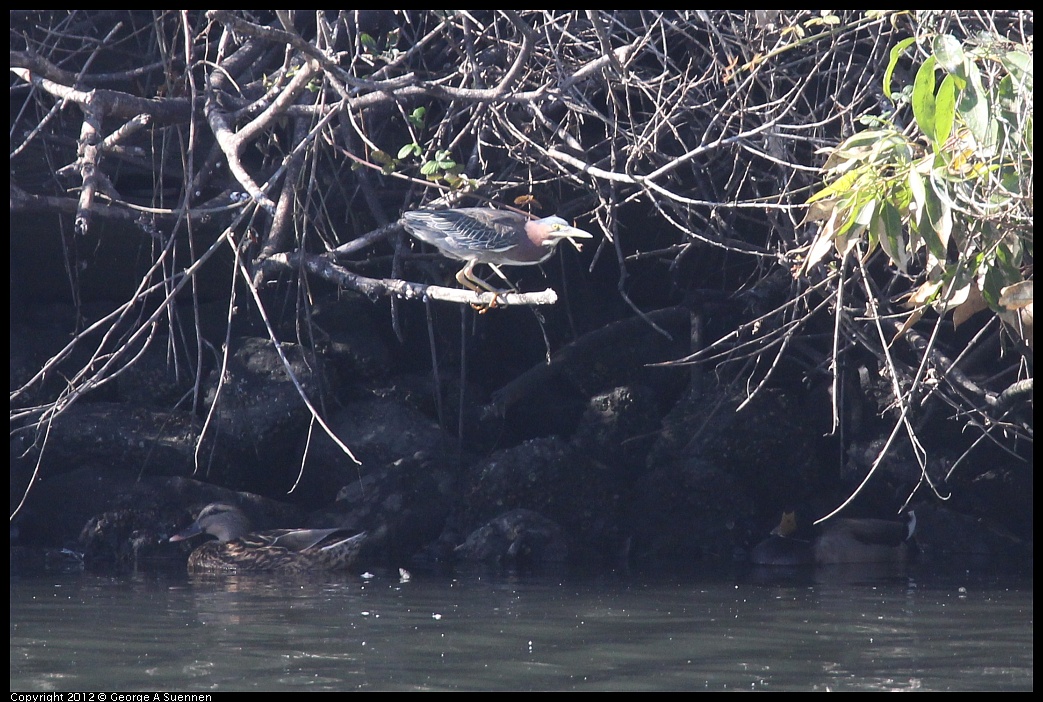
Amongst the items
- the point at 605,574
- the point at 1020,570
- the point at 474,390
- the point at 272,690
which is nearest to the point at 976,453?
the point at 1020,570

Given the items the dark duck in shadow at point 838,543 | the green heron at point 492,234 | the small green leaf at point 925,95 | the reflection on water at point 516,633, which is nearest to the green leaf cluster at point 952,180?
the small green leaf at point 925,95

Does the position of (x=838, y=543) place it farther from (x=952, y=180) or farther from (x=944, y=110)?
(x=944, y=110)

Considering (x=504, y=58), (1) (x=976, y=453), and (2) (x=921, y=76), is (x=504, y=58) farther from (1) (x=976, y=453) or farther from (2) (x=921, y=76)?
(1) (x=976, y=453)

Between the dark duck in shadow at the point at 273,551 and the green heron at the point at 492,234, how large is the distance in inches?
108

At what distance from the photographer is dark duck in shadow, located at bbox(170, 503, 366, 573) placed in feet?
26.0

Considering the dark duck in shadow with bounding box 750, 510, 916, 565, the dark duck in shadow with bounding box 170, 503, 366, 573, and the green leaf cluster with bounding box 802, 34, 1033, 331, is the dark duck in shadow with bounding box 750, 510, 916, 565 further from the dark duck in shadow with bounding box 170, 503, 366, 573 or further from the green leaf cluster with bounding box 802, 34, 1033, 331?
the green leaf cluster with bounding box 802, 34, 1033, 331

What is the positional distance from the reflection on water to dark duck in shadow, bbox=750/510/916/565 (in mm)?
867

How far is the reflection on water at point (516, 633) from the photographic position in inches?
186

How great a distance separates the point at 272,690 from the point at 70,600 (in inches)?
101

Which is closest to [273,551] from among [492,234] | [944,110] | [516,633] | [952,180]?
[516,633]

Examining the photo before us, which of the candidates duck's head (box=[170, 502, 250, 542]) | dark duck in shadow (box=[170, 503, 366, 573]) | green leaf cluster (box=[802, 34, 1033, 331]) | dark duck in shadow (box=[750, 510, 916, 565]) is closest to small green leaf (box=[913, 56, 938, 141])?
green leaf cluster (box=[802, 34, 1033, 331])

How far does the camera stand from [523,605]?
6.50 meters

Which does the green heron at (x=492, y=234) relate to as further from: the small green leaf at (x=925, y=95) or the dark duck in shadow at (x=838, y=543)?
the dark duck in shadow at (x=838, y=543)
